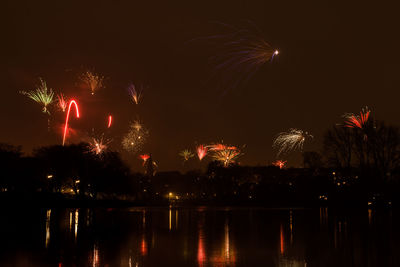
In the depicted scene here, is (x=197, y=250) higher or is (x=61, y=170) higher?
(x=61, y=170)

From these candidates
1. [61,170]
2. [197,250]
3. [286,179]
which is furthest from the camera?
Result: [286,179]

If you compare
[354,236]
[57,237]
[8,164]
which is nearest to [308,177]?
[8,164]

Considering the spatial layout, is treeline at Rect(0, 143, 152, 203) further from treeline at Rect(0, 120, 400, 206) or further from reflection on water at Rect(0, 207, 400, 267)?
reflection on water at Rect(0, 207, 400, 267)

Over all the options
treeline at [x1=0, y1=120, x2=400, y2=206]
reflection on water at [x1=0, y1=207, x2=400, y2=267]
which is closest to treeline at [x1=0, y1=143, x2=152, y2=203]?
treeline at [x1=0, y1=120, x2=400, y2=206]

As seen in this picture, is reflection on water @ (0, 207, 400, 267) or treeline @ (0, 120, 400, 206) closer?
reflection on water @ (0, 207, 400, 267)

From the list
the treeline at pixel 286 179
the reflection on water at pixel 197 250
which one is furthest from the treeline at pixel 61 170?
the reflection on water at pixel 197 250

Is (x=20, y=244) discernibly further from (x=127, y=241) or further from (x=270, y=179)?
(x=270, y=179)

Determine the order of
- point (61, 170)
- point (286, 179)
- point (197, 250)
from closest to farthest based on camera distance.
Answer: point (197, 250) < point (61, 170) < point (286, 179)

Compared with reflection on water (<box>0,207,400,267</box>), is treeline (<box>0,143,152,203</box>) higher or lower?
higher

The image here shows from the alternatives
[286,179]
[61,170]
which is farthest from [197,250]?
[286,179]

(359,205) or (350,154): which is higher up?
(350,154)

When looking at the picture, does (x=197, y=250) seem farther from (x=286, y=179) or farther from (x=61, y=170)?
(x=286, y=179)
